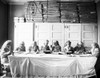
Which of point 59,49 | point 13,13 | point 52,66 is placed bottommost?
point 52,66

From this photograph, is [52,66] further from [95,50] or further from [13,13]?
[13,13]

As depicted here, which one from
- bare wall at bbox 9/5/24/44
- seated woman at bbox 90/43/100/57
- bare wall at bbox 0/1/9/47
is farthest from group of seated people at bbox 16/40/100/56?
bare wall at bbox 9/5/24/44

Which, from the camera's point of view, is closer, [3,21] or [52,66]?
[52,66]

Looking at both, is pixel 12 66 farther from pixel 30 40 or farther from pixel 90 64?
pixel 30 40

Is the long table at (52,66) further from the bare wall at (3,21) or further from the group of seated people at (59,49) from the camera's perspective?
the bare wall at (3,21)

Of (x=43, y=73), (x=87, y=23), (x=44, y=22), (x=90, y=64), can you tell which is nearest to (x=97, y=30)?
(x=87, y=23)

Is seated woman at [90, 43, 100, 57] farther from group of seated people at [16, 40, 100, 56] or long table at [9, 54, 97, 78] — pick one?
long table at [9, 54, 97, 78]

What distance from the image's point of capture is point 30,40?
17.7 feet

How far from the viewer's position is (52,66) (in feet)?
9.64

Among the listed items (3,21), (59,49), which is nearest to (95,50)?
(59,49)

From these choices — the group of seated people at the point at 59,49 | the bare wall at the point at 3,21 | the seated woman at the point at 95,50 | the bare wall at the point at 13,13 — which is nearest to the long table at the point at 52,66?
the seated woman at the point at 95,50

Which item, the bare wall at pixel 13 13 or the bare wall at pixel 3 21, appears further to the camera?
the bare wall at pixel 13 13

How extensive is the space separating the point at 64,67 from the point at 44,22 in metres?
3.03

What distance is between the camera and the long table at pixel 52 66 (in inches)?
114
